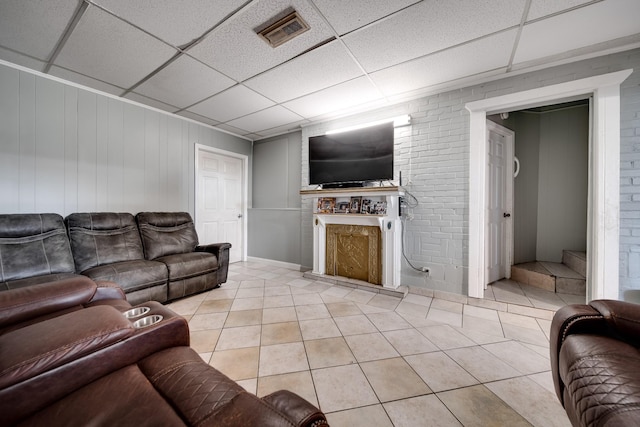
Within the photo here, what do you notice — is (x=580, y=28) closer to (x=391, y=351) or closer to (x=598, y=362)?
(x=598, y=362)

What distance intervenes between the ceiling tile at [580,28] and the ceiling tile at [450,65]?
145mm

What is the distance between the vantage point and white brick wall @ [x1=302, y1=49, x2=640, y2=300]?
2.11 meters

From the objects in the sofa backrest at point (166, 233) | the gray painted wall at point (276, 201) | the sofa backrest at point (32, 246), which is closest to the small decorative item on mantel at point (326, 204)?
the gray painted wall at point (276, 201)

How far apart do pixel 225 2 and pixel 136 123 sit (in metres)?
2.51

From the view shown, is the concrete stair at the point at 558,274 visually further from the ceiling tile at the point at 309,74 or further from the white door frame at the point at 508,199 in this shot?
the ceiling tile at the point at 309,74

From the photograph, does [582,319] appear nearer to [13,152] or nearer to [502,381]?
[502,381]

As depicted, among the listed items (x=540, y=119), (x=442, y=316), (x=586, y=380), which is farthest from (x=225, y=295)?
(x=540, y=119)

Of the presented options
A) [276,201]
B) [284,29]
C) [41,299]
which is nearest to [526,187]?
[284,29]

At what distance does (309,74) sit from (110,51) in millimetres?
1846

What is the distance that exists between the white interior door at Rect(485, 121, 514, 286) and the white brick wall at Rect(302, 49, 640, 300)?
0.62 metres

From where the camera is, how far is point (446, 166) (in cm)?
280

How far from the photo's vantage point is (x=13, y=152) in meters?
2.38

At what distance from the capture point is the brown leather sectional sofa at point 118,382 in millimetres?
600

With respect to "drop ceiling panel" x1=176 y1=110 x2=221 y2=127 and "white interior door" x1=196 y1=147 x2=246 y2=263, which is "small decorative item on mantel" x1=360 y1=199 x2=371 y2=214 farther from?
"drop ceiling panel" x1=176 y1=110 x2=221 y2=127
